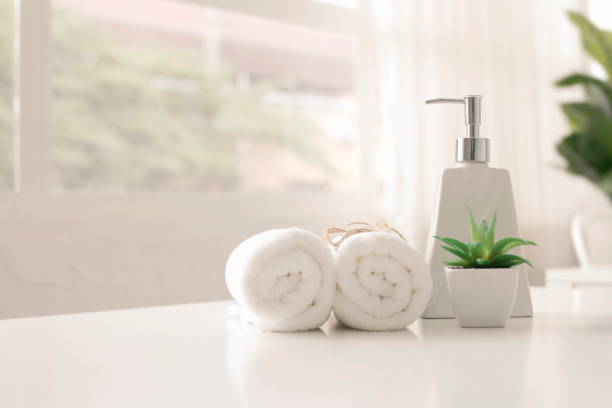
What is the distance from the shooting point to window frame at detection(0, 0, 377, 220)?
1.50 m

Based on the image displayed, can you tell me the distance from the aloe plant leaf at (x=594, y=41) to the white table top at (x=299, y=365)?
2.28 m

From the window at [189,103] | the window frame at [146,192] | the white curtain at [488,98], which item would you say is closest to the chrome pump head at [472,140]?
the window frame at [146,192]

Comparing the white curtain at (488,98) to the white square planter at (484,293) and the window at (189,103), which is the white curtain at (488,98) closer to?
the white square planter at (484,293)

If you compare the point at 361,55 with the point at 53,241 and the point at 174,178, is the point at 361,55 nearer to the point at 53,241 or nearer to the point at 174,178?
the point at 53,241

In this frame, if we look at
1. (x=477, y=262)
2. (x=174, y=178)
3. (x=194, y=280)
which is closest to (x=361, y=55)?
(x=194, y=280)

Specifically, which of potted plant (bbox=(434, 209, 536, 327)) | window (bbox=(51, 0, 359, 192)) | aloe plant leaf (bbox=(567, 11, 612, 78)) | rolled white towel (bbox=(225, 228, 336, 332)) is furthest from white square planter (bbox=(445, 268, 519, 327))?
window (bbox=(51, 0, 359, 192))

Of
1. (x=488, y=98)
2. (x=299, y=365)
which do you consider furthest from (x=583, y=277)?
(x=299, y=365)

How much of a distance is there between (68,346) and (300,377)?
0.63 feet

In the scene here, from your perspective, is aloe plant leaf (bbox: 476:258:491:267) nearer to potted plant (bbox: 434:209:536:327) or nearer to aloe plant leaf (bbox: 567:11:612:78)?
potted plant (bbox: 434:209:536:327)

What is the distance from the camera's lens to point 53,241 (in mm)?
1497

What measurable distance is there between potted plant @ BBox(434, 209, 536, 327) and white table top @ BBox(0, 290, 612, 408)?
13 millimetres

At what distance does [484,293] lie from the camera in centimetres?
53

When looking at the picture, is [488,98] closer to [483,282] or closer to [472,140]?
[472,140]

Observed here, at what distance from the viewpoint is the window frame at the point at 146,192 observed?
4.91 ft
